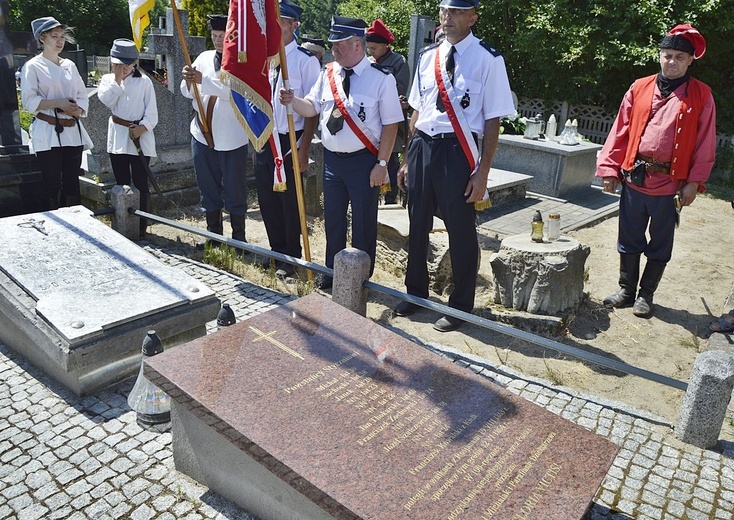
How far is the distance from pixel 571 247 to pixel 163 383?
3555 millimetres

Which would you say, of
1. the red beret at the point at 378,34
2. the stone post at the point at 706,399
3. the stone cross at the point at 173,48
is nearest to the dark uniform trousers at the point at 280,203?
the red beret at the point at 378,34

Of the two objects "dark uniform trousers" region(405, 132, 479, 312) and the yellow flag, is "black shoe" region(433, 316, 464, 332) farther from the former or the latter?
the yellow flag

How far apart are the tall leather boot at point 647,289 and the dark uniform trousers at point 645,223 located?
8 cm

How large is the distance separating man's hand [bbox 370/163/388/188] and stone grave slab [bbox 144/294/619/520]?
1873 millimetres

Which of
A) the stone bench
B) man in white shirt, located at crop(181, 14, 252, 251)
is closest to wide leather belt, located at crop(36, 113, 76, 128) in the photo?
man in white shirt, located at crop(181, 14, 252, 251)

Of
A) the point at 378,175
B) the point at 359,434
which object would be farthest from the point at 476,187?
the point at 359,434

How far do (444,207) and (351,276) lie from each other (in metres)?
1.08

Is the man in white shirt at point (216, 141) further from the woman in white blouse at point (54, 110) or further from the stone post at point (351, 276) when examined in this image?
the stone post at point (351, 276)

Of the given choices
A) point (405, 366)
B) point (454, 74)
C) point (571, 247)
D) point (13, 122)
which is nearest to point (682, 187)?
point (571, 247)

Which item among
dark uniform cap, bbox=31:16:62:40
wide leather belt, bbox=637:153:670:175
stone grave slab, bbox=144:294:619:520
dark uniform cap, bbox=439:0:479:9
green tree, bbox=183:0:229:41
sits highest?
green tree, bbox=183:0:229:41

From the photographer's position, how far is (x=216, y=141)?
5656 mm

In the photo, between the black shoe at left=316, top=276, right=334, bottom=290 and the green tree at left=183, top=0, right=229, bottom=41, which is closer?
the black shoe at left=316, top=276, right=334, bottom=290

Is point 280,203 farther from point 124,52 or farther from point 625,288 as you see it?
point 625,288

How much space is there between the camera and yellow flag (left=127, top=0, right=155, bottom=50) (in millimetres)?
Result: 5773
